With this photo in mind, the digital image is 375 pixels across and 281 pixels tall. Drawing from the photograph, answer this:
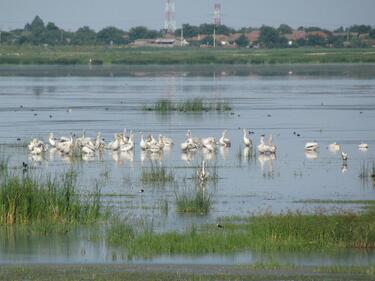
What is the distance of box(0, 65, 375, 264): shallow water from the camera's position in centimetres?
2388

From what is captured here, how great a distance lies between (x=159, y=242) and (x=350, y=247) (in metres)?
3.13

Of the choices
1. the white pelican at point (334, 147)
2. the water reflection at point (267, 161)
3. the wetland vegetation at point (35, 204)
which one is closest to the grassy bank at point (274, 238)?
the wetland vegetation at point (35, 204)

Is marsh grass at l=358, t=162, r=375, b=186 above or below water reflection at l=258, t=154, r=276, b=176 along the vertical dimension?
above

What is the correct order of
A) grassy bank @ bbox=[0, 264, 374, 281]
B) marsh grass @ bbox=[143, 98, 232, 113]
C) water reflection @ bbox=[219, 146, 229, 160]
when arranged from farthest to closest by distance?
marsh grass @ bbox=[143, 98, 232, 113]
water reflection @ bbox=[219, 146, 229, 160]
grassy bank @ bbox=[0, 264, 374, 281]

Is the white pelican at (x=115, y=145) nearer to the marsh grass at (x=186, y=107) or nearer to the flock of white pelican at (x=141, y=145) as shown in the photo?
the flock of white pelican at (x=141, y=145)

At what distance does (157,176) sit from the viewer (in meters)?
27.6

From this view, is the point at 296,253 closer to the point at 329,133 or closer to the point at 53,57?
the point at 329,133

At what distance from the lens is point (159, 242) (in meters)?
18.8

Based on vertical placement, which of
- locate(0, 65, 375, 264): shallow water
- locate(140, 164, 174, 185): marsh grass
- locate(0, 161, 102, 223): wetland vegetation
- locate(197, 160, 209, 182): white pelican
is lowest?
locate(0, 65, 375, 264): shallow water

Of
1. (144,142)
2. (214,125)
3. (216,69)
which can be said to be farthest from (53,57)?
(144,142)

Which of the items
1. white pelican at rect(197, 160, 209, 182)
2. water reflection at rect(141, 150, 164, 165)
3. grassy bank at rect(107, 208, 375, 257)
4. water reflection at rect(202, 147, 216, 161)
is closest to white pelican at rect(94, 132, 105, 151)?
water reflection at rect(141, 150, 164, 165)

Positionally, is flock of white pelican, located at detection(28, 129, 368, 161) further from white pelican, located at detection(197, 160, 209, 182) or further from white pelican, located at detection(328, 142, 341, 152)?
white pelican, located at detection(197, 160, 209, 182)

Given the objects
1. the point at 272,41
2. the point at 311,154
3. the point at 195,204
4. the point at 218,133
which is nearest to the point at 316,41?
the point at 272,41

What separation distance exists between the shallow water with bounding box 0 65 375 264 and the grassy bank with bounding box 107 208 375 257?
0.49 meters
